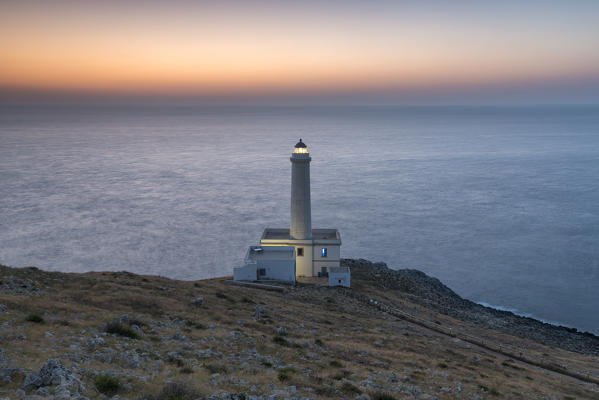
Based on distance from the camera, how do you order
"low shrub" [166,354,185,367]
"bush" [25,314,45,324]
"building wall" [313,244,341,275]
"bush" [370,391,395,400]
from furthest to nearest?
"building wall" [313,244,341,275] < "bush" [25,314,45,324] < "low shrub" [166,354,185,367] < "bush" [370,391,395,400]

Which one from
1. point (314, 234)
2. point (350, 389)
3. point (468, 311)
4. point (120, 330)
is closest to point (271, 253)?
point (314, 234)

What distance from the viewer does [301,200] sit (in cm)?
3966

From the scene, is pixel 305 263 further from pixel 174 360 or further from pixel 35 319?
pixel 35 319

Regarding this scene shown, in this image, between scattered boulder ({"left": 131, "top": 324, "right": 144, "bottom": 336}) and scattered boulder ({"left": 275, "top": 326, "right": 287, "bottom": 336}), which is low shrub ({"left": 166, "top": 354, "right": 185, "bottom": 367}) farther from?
scattered boulder ({"left": 275, "top": 326, "right": 287, "bottom": 336})

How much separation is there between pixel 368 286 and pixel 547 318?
18.5 meters

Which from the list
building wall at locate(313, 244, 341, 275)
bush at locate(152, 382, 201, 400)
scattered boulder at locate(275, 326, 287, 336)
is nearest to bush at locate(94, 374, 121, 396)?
bush at locate(152, 382, 201, 400)

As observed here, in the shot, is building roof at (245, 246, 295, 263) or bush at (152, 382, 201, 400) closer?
bush at (152, 382, 201, 400)

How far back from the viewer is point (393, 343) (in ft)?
70.8

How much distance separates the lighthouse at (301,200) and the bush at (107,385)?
28.8 m

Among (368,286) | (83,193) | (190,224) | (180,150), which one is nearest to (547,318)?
(368,286)

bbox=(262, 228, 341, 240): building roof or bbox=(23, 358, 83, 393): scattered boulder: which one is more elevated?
bbox=(23, 358, 83, 393): scattered boulder

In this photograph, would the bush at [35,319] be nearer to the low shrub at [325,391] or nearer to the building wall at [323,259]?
the low shrub at [325,391]

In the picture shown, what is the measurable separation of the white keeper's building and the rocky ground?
13.2 feet

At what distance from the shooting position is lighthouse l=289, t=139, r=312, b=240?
129 ft
